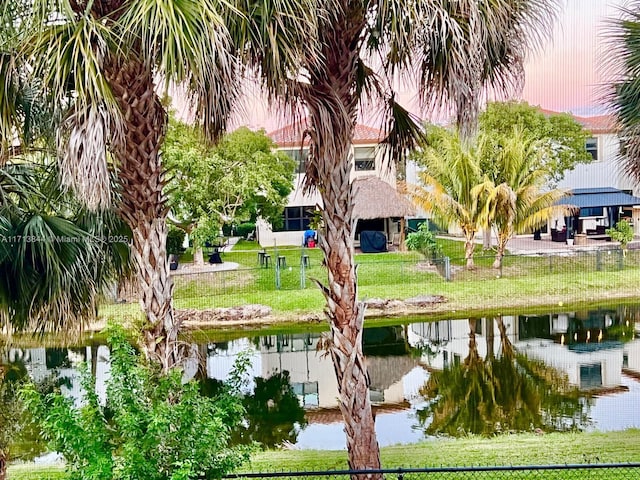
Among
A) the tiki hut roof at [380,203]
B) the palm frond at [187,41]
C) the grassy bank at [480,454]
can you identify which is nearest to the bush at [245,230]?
the tiki hut roof at [380,203]

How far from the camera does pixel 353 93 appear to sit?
5520 millimetres

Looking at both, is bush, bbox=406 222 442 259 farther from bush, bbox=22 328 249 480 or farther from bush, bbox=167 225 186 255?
bush, bbox=22 328 249 480

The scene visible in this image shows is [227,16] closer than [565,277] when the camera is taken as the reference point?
Yes

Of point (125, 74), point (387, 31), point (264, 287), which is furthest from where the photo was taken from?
point (264, 287)

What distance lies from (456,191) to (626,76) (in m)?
14.2

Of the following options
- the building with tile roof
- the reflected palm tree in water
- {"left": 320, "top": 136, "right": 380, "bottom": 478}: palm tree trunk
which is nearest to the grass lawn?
the building with tile roof

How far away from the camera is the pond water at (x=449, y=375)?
8.89 metres

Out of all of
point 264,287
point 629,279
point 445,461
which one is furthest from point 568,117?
point 445,461

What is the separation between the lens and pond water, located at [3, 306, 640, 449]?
8891mm

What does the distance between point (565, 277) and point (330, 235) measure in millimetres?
16150

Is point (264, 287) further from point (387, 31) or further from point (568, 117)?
point (568, 117)

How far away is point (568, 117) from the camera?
27.6m

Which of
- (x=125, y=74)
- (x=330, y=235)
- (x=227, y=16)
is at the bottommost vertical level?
(x=330, y=235)

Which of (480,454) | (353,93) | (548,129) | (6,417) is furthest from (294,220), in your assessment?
(6,417)
